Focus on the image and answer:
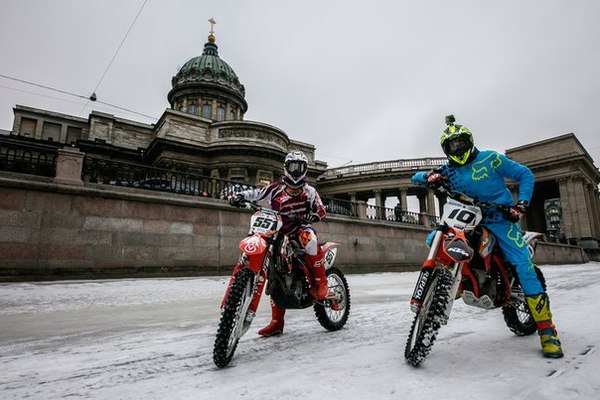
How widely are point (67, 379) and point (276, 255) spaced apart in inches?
63.1

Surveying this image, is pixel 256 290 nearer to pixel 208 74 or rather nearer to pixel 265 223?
pixel 265 223

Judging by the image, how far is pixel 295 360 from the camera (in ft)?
7.64

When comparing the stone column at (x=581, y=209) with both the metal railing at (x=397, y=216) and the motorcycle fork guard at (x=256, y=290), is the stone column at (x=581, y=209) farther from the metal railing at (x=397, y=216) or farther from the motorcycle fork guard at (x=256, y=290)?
the motorcycle fork guard at (x=256, y=290)

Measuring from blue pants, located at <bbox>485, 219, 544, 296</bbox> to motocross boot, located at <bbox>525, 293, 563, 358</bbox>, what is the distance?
0.19 ft

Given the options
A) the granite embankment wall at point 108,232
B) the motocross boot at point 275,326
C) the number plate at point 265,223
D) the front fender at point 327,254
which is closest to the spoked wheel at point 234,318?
Result: the number plate at point 265,223

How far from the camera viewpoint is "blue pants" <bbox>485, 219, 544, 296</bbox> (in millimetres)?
2564

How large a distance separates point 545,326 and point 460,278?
0.77 metres

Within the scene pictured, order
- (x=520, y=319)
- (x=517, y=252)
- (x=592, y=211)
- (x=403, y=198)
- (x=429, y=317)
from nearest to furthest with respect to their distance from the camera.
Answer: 1. (x=429, y=317)
2. (x=517, y=252)
3. (x=520, y=319)
4. (x=403, y=198)
5. (x=592, y=211)

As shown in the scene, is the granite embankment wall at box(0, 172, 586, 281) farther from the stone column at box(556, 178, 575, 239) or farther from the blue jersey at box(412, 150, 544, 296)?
the stone column at box(556, 178, 575, 239)

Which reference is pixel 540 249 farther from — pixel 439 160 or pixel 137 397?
pixel 137 397

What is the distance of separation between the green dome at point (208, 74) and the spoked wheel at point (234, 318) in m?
46.1

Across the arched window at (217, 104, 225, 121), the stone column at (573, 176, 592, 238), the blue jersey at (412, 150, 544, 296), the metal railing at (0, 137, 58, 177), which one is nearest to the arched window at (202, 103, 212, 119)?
the arched window at (217, 104, 225, 121)

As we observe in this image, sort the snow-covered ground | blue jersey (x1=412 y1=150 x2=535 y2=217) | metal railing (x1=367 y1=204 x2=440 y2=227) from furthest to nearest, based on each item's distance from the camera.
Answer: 1. metal railing (x1=367 y1=204 x2=440 y2=227)
2. blue jersey (x1=412 y1=150 x2=535 y2=217)
3. the snow-covered ground

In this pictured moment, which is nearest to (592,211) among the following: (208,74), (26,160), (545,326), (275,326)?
(545,326)
